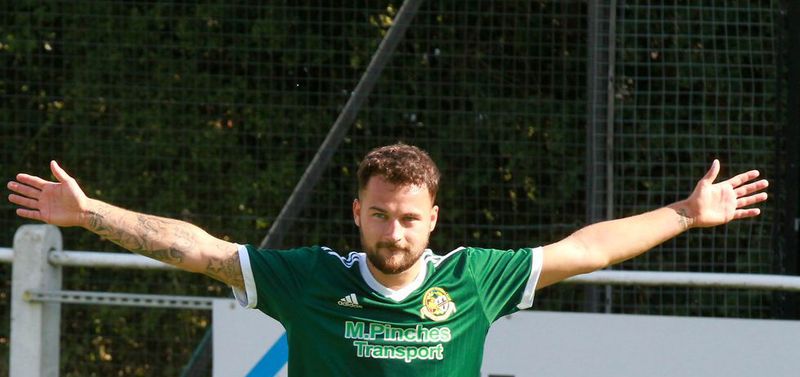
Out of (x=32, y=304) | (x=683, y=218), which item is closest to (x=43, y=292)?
(x=32, y=304)

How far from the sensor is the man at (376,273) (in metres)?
3.41

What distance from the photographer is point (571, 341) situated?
4570 millimetres

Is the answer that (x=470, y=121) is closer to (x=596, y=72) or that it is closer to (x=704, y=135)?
(x=596, y=72)

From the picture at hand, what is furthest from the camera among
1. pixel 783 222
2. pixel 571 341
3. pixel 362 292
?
pixel 783 222

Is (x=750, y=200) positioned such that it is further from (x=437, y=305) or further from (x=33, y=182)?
(x=33, y=182)

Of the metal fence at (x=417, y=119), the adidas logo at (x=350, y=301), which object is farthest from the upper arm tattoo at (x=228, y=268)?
the metal fence at (x=417, y=119)

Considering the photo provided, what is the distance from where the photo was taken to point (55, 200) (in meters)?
3.46

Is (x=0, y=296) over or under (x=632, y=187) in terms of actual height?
under

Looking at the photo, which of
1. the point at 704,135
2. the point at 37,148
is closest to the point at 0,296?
the point at 37,148

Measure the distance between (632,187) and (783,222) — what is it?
820 millimetres

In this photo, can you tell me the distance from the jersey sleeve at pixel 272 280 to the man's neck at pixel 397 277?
22 centimetres

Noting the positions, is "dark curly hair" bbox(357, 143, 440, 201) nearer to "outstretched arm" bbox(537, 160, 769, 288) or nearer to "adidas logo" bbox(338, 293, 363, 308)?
"adidas logo" bbox(338, 293, 363, 308)

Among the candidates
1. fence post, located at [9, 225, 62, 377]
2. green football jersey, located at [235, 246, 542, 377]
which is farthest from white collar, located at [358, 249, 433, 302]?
fence post, located at [9, 225, 62, 377]

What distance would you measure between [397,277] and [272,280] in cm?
39
